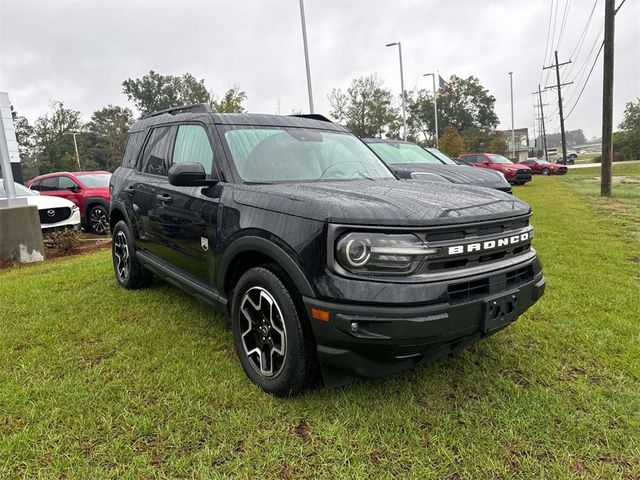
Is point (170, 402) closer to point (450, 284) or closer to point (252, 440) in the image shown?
point (252, 440)

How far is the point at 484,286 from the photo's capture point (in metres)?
2.27

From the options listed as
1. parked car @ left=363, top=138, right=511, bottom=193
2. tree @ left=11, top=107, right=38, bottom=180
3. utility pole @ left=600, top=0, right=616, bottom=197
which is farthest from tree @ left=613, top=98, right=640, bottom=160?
tree @ left=11, top=107, right=38, bottom=180

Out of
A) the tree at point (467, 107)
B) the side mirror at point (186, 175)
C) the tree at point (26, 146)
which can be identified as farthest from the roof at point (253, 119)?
the tree at point (467, 107)

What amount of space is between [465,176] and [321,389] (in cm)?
583

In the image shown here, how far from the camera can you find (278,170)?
3.08 m

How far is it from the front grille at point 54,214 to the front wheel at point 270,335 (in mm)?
7089

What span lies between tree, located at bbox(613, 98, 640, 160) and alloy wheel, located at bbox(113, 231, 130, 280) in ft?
198

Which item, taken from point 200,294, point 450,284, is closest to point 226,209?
point 200,294

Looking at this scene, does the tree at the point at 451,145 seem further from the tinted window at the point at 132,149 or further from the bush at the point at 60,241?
the tinted window at the point at 132,149

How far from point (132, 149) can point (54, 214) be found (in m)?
4.66

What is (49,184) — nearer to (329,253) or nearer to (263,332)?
(263,332)

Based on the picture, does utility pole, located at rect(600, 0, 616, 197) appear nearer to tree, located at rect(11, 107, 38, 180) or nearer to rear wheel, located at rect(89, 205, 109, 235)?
rear wheel, located at rect(89, 205, 109, 235)

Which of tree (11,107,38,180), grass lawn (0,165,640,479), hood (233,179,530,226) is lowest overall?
grass lawn (0,165,640,479)

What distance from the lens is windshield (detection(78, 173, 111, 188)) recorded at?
1059 cm
